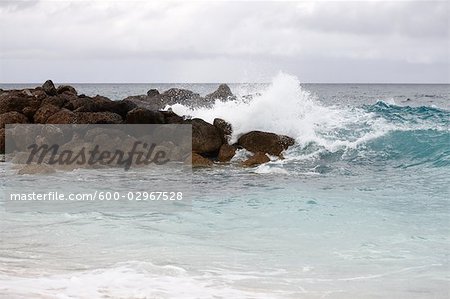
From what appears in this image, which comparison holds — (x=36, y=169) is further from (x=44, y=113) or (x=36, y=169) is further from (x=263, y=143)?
(x=263, y=143)

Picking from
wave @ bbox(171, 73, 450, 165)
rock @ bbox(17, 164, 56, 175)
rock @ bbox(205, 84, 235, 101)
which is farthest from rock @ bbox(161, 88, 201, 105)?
rock @ bbox(17, 164, 56, 175)

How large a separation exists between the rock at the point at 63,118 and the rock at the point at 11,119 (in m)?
0.87

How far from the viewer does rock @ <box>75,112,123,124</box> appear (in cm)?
1470

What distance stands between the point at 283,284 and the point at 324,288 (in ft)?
1.19

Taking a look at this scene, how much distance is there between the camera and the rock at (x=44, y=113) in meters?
15.6

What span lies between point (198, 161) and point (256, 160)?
1.31 m

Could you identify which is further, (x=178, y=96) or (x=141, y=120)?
(x=178, y=96)

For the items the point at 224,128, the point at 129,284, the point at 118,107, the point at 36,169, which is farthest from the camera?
the point at 118,107

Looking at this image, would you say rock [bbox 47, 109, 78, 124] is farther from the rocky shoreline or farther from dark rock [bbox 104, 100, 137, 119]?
dark rock [bbox 104, 100, 137, 119]

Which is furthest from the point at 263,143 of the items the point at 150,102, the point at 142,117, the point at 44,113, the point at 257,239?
the point at 150,102

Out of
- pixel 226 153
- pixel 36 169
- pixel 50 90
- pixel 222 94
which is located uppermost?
pixel 222 94

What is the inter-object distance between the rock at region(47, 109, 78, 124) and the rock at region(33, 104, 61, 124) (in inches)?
18.7

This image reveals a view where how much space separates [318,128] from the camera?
1770 cm

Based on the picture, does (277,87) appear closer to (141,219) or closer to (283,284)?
(141,219)
